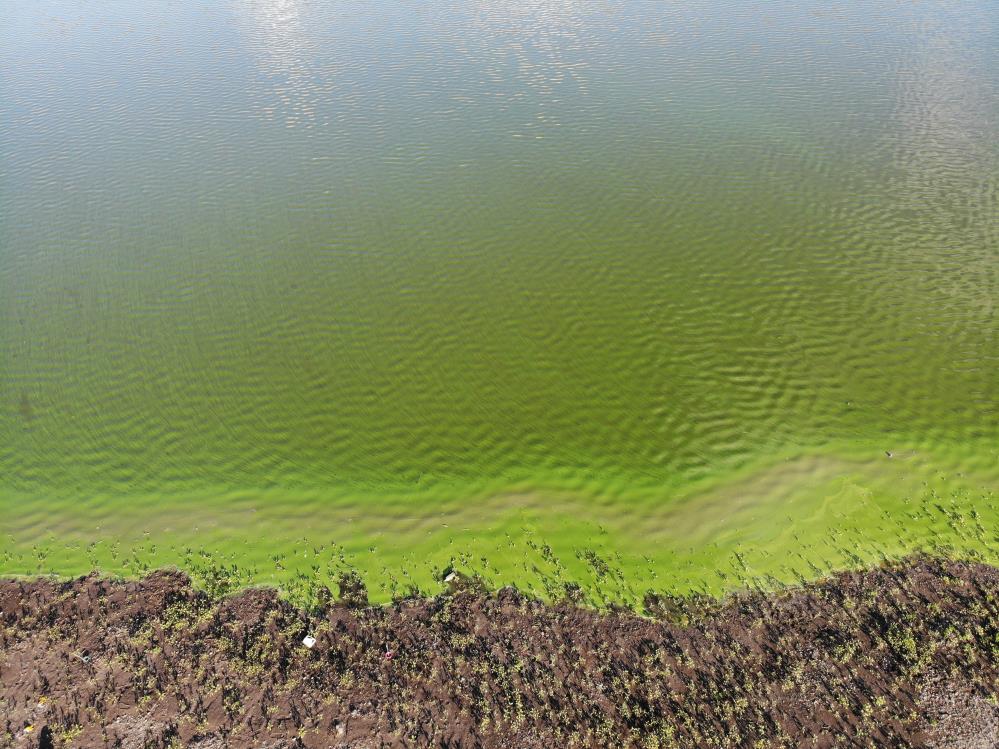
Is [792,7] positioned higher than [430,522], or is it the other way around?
[792,7]

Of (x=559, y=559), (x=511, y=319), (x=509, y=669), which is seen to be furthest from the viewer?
(x=511, y=319)

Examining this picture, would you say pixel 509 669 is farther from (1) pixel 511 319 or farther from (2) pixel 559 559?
(1) pixel 511 319

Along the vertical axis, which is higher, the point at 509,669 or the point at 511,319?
the point at 511,319

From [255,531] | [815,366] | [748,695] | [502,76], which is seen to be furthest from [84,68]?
[748,695]

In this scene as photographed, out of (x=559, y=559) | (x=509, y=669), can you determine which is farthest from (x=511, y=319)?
(x=509, y=669)

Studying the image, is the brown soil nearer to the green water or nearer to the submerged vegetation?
the submerged vegetation

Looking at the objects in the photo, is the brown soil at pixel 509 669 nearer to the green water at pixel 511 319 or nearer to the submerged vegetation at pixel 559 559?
the submerged vegetation at pixel 559 559

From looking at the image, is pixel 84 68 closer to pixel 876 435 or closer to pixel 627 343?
pixel 627 343

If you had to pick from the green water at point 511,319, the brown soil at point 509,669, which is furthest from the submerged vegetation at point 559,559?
the brown soil at point 509,669
